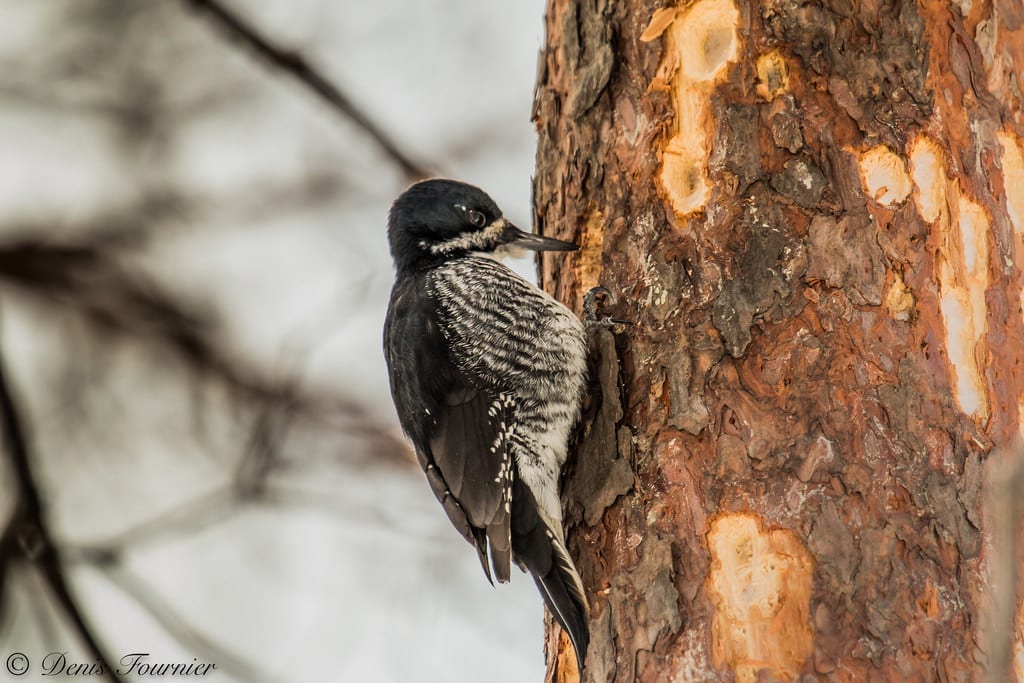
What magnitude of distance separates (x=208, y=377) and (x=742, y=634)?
1860mm

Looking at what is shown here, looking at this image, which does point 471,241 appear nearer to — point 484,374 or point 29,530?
point 484,374

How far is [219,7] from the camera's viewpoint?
333cm

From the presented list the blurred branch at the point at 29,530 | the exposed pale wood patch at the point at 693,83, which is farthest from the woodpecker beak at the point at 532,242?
the blurred branch at the point at 29,530

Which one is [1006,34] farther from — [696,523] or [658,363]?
[696,523]

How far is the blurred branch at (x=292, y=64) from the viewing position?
333 cm

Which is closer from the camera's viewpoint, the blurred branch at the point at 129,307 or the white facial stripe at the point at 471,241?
the blurred branch at the point at 129,307

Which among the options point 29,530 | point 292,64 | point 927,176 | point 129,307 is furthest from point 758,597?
point 292,64

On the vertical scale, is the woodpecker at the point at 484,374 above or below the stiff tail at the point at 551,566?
above

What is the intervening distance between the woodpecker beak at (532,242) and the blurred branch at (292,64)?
0.58 m

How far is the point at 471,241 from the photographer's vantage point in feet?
11.2

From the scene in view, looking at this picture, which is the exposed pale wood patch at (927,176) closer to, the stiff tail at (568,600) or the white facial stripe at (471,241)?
the stiff tail at (568,600)

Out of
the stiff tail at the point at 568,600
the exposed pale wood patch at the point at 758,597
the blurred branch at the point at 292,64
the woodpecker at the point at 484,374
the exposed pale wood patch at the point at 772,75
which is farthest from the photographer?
the blurred branch at the point at 292,64

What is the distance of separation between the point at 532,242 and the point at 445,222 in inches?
17.8

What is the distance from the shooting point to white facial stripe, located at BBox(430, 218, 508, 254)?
3.39 meters
